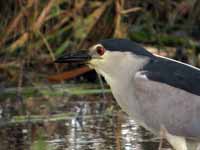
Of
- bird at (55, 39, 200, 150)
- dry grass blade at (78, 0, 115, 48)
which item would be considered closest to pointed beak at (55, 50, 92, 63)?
bird at (55, 39, 200, 150)

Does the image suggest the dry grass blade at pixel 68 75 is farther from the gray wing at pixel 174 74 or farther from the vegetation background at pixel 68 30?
the gray wing at pixel 174 74

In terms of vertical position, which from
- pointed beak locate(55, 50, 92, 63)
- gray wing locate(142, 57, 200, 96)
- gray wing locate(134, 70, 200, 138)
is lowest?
gray wing locate(134, 70, 200, 138)

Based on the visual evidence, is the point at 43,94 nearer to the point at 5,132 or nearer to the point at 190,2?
the point at 5,132

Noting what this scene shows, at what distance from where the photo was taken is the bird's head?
681 cm

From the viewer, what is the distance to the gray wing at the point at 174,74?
6.66 m

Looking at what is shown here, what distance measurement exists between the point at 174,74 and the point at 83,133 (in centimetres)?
134

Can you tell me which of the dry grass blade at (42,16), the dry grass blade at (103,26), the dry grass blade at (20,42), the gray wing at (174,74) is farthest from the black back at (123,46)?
the dry grass blade at (103,26)

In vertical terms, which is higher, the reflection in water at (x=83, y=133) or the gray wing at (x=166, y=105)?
the gray wing at (x=166, y=105)

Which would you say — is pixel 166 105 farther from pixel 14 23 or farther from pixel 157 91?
pixel 14 23

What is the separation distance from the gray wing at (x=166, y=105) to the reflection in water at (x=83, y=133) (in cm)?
56

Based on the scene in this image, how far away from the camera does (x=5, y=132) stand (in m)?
7.89

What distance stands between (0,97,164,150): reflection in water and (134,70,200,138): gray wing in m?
0.56

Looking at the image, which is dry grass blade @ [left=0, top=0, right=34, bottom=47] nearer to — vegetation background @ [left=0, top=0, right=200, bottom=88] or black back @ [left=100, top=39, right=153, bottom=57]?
vegetation background @ [left=0, top=0, right=200, bottom=88]

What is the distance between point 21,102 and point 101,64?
198cm
